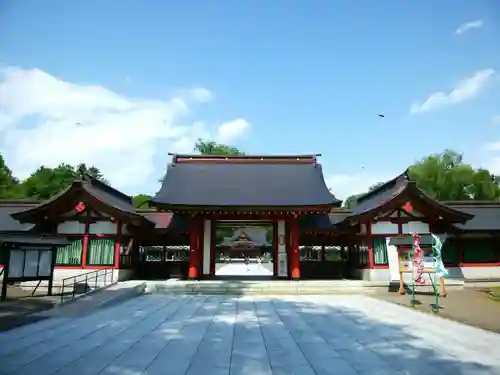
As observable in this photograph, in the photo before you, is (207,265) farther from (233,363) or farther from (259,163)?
(233,363)

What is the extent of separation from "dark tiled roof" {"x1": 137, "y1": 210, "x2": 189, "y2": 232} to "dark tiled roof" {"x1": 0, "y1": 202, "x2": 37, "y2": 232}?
700cm

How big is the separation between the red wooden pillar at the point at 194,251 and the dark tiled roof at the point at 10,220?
33.1 feet

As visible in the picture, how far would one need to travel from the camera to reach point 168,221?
78.6 ft

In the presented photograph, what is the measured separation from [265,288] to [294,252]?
3145 millimetres

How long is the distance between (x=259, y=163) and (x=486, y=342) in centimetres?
1847

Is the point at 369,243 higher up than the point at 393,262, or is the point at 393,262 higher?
the point at 369,243

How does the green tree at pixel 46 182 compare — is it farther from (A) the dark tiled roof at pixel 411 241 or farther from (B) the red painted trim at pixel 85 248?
(A) the dark tiled roof at pixel 411 241

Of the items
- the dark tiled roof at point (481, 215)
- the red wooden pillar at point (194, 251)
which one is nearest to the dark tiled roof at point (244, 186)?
the red wooden pillar at point (194, 251)

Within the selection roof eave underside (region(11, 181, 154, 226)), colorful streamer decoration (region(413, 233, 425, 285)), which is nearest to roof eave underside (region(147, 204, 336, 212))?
roof eave underside (region(11, 181, 154, 226))

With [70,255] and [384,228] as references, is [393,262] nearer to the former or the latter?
[384,228]

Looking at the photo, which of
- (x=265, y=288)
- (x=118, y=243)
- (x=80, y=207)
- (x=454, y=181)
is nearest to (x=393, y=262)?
(x=265, y=288)

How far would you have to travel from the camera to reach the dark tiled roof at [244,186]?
64.5 feet

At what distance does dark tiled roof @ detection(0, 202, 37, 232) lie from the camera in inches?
885

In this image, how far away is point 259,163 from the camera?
2502 centimetres
